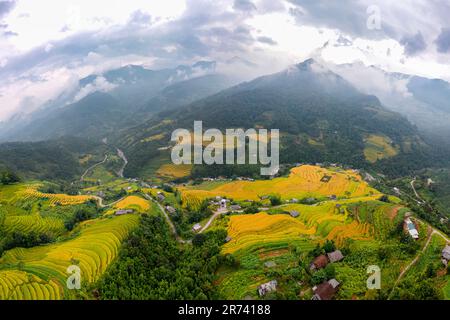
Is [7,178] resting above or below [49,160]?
above

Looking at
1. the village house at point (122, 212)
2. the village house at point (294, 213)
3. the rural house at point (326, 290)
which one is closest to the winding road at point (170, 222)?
the village house at point (122, 212)

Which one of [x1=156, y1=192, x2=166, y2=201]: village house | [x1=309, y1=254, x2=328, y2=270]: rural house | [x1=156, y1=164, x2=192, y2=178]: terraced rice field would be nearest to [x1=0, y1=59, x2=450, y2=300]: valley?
[x1=309, y1=254, x2=328, y2=270]: rural house

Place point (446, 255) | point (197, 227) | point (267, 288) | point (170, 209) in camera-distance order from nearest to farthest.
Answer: point (267, 288) < point (446, 255) < point (197, 227) < point (170, 209)

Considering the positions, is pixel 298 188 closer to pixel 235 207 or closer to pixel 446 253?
pixel 235 207

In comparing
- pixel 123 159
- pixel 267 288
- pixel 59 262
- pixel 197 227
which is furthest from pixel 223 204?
pixel 123 159

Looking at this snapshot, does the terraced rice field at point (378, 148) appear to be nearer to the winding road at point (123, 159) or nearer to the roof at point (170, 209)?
the roof at point (170, 209)

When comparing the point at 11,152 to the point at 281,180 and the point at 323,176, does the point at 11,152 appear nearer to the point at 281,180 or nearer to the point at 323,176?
the point at 281,180
